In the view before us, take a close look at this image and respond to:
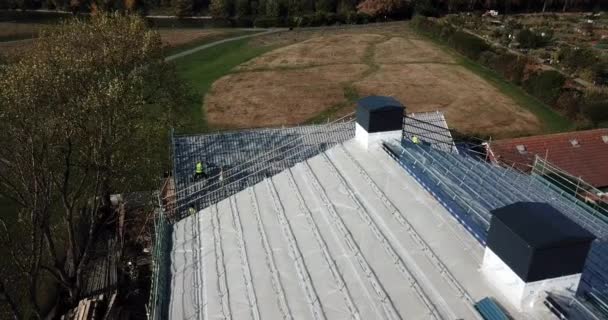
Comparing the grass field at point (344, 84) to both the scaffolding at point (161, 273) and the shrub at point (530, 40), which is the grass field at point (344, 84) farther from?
the scaffolding at point (161, 273)

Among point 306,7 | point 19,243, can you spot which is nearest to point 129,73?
point 19,243

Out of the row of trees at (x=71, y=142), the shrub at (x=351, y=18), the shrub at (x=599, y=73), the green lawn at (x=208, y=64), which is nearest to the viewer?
the row of trees at (x=71, y=142)

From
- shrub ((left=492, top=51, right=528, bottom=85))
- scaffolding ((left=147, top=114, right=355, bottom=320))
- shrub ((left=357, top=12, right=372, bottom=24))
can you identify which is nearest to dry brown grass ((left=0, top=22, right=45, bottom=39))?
shrub ((left=357, top=12, right=372, bottom=24))

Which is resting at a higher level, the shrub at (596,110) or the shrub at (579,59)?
the shrub at (579,59)

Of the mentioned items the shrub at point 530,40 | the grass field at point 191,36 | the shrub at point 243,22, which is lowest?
the grass field at point 191,36

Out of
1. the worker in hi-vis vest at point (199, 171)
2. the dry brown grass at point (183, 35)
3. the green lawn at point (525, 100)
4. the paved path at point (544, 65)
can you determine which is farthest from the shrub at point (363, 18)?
the worker in hi-vis vest at point (199, 171)
